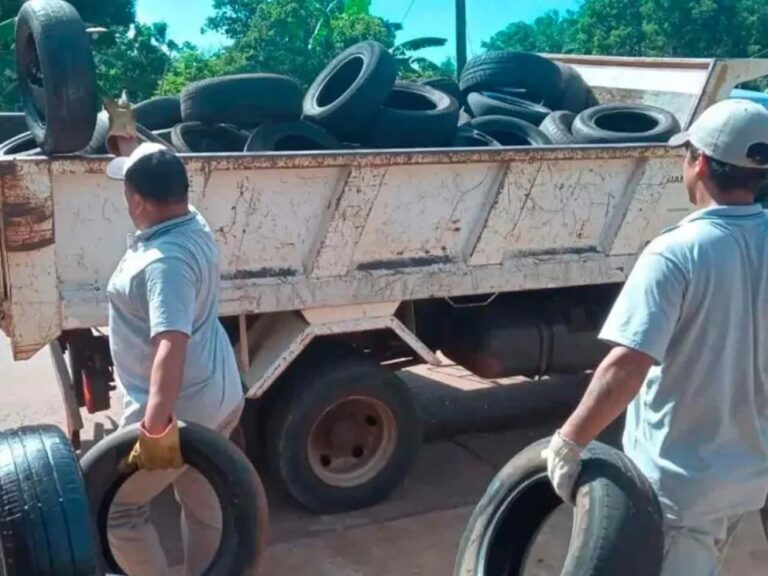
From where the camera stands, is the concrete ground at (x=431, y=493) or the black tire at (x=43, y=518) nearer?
the black tire at (x=43, y=518)

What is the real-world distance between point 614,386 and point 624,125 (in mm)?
4283

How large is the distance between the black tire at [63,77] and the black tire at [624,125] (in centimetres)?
278

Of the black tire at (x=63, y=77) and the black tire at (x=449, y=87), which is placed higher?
the black tire at (x=63, y=77)

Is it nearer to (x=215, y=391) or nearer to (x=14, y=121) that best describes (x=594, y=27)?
(x=14, y=121)

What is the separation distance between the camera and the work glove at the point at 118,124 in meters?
4.50

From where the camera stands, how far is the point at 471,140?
5.88 metres

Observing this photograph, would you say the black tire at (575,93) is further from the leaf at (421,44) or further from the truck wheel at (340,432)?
the leaf at (421,44)

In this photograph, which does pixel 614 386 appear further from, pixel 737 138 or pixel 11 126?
pixel 11 126


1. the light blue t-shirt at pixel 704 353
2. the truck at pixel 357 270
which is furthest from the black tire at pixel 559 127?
the light blue t-shirt at pixel 704 353

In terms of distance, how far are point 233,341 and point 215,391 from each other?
5.03 ft

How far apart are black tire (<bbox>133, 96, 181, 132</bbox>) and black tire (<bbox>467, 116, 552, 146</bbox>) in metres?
1.69

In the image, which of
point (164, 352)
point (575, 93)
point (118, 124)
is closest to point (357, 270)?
point (118, 124)

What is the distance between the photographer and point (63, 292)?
4.60 m

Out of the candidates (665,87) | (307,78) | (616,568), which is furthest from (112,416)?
(307,78)
